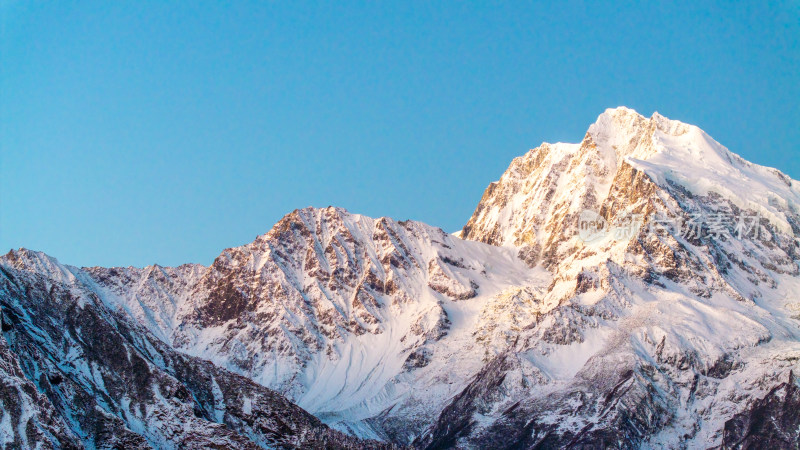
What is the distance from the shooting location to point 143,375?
187750 millimetres

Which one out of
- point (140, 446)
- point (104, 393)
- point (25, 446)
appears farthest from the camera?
point (104, 393)

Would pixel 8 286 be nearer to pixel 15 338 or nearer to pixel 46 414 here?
pixel 15 338

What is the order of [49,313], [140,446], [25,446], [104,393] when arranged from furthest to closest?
[49,313] < [104,393] < [140,446] < [25,446]

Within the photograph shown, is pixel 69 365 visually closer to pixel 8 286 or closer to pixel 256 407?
pixel 8 286

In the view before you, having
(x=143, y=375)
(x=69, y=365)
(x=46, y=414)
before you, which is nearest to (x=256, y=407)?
(x=143, y=375)

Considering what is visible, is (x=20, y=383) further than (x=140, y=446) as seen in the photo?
No

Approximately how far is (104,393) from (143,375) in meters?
8.65

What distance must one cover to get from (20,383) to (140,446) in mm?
22434

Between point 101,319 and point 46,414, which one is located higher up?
point 101,319

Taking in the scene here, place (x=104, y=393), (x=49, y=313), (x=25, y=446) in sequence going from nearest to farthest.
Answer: (x=25, y=446) < (x=104, y=393) < (x=49, y=313)

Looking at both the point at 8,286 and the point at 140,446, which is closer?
the point at 140,446

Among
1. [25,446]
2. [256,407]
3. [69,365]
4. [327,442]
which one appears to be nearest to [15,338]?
[69,365]

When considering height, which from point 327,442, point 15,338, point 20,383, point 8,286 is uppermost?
point 8,286

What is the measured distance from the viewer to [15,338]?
172 meters
